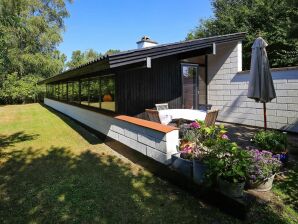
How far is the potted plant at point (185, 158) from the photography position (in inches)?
151

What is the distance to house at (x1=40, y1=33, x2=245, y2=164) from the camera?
4.73 m

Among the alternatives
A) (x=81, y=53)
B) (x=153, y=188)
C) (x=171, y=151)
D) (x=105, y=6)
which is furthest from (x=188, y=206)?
(x=81, y=53)

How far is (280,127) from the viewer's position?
7.17m

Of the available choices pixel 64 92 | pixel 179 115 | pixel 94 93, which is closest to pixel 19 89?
pixel 64 92

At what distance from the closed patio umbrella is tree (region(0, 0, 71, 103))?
70.5ft

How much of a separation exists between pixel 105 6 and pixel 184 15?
750 centimetres

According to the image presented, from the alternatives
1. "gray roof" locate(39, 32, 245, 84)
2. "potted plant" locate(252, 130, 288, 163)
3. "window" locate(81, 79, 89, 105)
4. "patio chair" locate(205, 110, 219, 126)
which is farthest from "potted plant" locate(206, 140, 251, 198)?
"window" locate(81, 79, 89, 105)

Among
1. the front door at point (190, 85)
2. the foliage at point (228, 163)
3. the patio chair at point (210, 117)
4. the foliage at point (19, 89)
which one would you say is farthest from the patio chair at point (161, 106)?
the foliage at point (19, 89)

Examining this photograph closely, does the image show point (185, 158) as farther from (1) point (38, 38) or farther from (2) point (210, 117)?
(1) point (38, 38)

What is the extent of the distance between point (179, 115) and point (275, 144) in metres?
2.71

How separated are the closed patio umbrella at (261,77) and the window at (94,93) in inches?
183

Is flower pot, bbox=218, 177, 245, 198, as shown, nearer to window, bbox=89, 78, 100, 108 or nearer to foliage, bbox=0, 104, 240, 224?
foliage, bbox=0, 104, 240, 224

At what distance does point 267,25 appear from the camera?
13383 mm

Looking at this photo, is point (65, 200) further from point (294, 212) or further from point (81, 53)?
point (81, 53)
